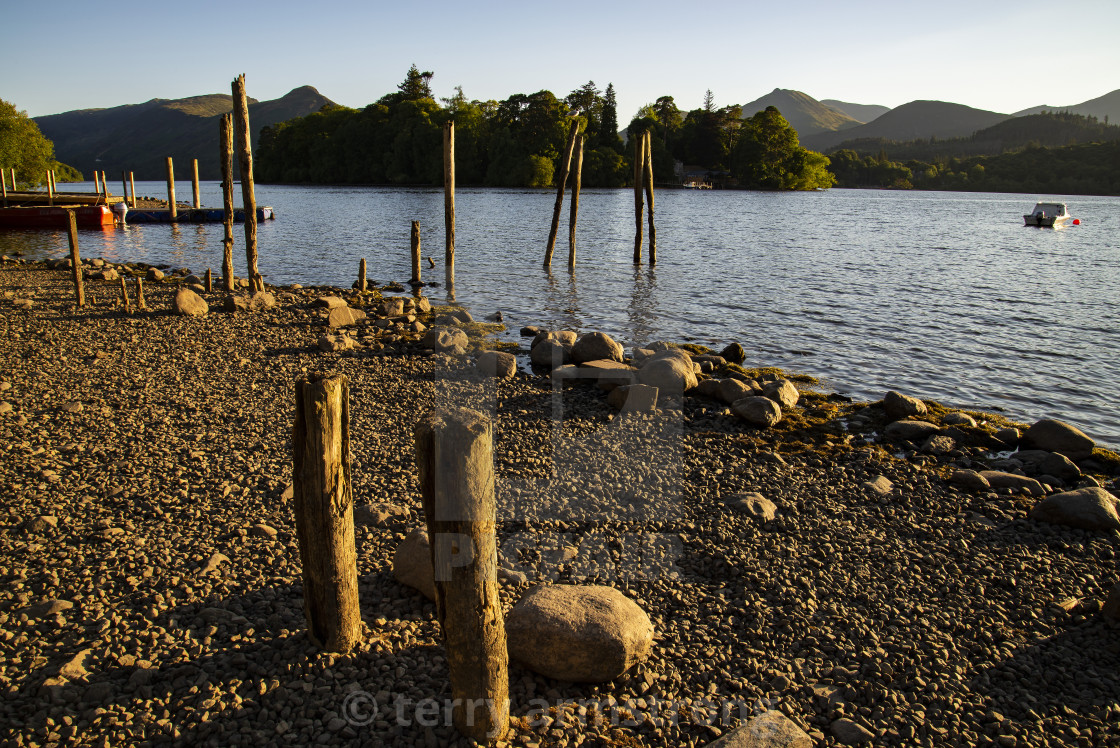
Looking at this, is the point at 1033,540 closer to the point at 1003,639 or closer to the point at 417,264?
the point at 1003,639

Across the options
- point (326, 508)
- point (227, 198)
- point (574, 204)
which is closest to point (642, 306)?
point (574, 204)

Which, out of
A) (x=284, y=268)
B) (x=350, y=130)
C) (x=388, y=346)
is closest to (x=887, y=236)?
(x=284, y=268)

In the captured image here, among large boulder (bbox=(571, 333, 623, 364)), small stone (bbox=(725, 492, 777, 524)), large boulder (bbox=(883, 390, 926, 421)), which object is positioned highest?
large boulder (bbox=(571, 333, 623, 364))

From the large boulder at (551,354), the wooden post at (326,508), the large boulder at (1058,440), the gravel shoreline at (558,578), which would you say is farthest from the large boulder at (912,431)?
the wooden post at (326,508)

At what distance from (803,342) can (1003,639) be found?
470 inches

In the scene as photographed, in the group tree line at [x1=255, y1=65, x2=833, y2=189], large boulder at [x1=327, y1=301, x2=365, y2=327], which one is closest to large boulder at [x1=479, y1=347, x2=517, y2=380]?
large boulder at [x1=327, y1=301, x2=365, y2=327]

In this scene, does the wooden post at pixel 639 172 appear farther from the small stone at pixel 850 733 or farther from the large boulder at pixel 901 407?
the small stone at pixel 850 733

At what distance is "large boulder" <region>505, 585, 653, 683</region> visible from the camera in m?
4.47

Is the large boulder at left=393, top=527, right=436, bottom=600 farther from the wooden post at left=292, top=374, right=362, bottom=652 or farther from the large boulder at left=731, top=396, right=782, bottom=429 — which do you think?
the large boulder at left=731, top=396, right=782, bottom=429

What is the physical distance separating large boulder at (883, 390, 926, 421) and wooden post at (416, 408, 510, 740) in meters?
9.32

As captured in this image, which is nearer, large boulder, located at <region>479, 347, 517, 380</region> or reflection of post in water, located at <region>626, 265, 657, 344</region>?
large boulder, located at <region>479, 347, 517, 380</region>

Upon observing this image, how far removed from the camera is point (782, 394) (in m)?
11.3

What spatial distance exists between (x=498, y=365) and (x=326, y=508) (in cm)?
801

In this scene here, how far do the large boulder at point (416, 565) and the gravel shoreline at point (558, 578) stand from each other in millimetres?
118
